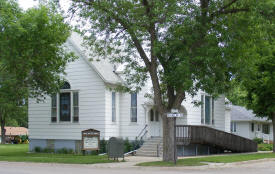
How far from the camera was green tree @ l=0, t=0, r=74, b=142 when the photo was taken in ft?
80.3

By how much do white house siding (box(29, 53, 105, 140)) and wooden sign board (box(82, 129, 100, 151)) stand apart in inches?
69.7

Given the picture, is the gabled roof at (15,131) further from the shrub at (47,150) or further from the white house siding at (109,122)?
the white house siding at (109,122)

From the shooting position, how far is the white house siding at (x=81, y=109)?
28.0 meters

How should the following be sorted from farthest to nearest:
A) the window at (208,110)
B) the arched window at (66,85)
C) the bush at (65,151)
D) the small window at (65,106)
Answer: the window at (208,110), the arched window at (66,85), the small window at (65,106), the bush at (65,151)

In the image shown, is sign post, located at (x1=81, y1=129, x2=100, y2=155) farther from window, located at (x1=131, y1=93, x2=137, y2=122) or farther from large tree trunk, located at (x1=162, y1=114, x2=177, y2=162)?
large tree trunk, located at (x1=162, y1=114, x2=177, y2=162)

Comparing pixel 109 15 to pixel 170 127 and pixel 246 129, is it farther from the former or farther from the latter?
pixel 246 129

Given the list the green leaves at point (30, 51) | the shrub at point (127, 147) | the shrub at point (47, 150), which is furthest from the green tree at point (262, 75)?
the shrub at point (47, 150)

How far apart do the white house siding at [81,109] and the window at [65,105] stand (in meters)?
0.36

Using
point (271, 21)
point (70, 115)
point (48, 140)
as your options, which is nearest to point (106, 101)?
point (70, 115)

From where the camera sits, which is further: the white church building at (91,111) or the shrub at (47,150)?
the shrub at (47,150)

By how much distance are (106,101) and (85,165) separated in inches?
331

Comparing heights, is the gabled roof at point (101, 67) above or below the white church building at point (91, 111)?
above

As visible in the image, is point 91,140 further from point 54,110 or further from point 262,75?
point 262,75

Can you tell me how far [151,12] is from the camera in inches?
764
